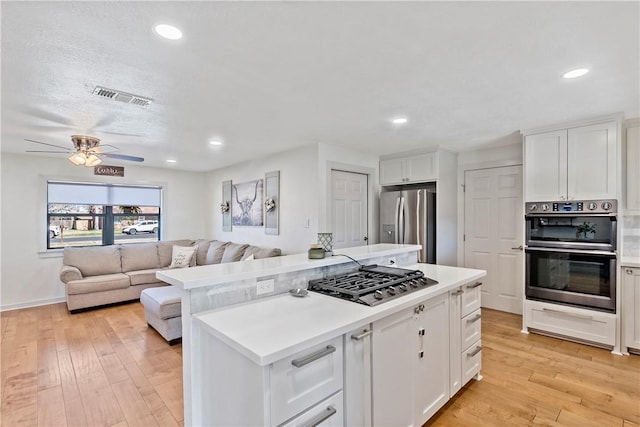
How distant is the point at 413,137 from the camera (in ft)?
12.7

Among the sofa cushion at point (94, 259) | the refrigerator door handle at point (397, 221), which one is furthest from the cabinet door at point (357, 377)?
the sofa cushion at point (94, 259)

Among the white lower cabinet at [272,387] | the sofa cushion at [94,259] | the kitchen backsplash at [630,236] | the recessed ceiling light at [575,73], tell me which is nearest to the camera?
the white lower cabinet at [272,387]

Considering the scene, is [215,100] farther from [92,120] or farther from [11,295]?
[11,295]

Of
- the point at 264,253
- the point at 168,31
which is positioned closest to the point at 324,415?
the point at 168,31

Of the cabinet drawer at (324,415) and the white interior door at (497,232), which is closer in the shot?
the cabinet drawer at (324,415)

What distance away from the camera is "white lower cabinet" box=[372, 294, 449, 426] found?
5.22 ft

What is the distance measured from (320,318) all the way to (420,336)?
2.58ft

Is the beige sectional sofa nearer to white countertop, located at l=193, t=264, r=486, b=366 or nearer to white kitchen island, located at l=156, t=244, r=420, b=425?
white kitchen island, located at l=156, t=244, r=420, b=425

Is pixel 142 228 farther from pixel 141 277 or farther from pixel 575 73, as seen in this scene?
pixel 575 73

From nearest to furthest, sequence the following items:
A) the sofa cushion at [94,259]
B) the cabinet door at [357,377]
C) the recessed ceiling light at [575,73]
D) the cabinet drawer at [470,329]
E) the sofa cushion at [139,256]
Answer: the cabinet door at [357,377] < the recessed ceiling light at [575,73] < the cabinet drawer at [470,329] < the sofa cushion at [94,259] < the sofa cushion at [139,256]

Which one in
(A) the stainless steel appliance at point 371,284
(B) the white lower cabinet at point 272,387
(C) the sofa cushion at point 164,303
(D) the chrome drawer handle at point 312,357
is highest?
(A) the stainless steel appliance at point 371,284

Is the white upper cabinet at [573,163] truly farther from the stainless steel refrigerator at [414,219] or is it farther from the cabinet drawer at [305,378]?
the cabinet drawer at [305,378]

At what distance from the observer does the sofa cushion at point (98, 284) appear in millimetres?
4426

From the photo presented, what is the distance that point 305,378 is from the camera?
4.09ft
